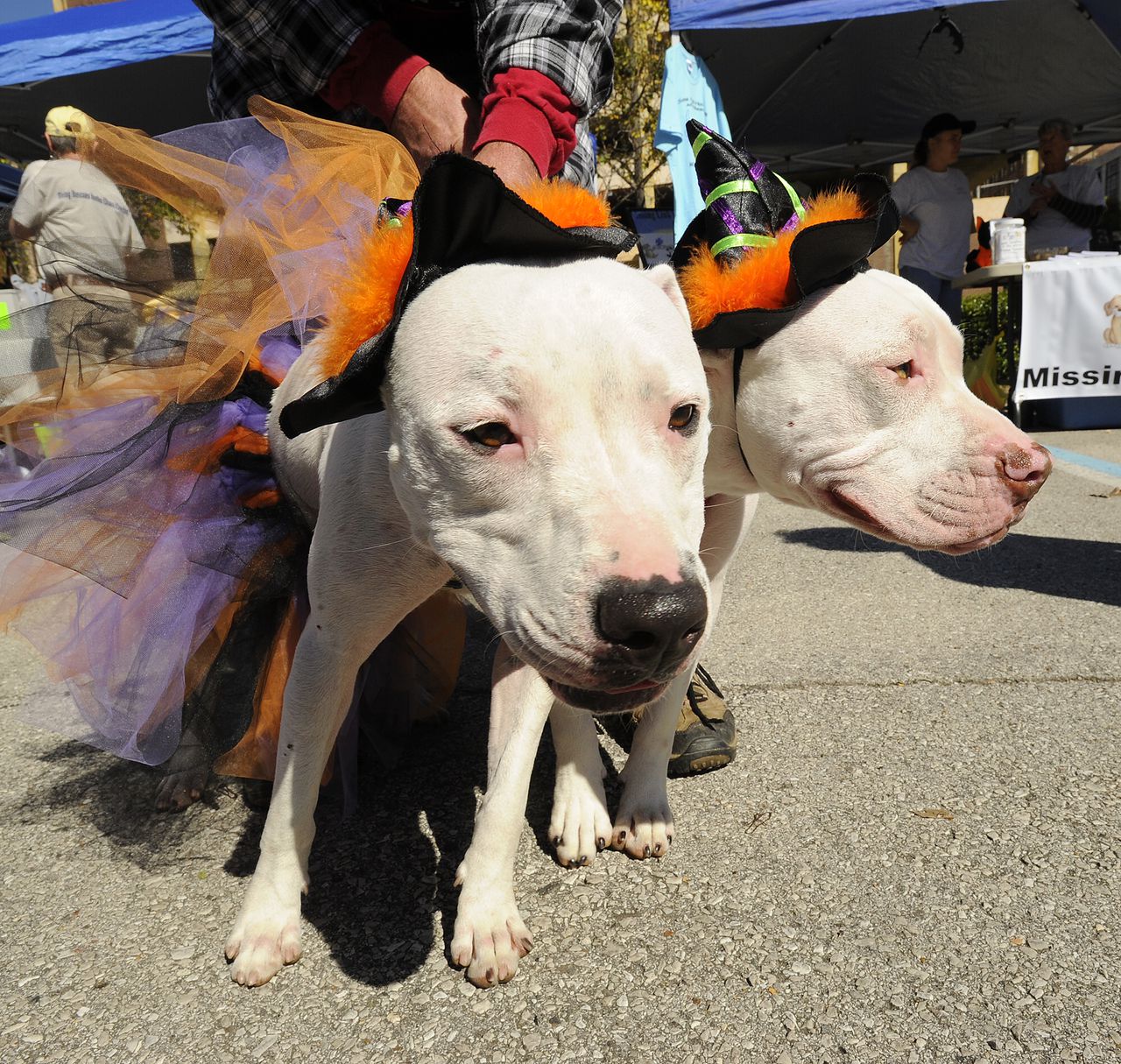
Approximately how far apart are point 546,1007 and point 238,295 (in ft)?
4.87

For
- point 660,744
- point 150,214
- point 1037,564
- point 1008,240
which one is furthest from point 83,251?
point 1008,240

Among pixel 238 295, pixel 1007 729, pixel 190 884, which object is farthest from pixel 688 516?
pixel 1007 729

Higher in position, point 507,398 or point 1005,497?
point 507,398

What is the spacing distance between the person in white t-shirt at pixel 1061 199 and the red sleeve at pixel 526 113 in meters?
7.56

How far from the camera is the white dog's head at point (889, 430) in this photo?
1.81m

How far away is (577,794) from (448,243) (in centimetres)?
122

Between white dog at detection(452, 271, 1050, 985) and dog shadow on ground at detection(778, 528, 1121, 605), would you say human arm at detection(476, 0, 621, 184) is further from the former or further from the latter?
dog shadow on ground at detection(778, 528, 1121, 605)

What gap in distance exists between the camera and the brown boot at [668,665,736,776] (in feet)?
7.71

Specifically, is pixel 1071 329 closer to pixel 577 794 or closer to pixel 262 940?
pixel 577 794

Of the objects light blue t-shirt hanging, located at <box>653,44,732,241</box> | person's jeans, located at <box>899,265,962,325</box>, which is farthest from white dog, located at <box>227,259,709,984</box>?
person's jeans, located at <box>899,265,962,325</box>

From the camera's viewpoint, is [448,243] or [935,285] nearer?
[448,243]

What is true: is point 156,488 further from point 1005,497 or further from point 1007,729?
point 1007,729

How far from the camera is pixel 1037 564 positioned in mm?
3947

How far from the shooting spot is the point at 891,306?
1852mm
